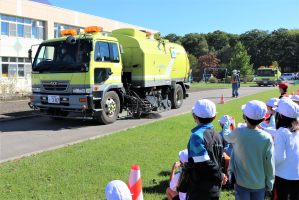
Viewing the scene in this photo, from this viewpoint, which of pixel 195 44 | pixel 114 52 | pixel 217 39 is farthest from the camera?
pixel 217 39

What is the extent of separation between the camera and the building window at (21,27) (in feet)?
125

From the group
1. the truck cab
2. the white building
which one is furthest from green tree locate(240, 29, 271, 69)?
the truck cab

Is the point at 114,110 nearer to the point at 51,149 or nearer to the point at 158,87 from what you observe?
the point at 158,87

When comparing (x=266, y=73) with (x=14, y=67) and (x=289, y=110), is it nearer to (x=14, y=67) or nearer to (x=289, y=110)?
(x=14, y=67)

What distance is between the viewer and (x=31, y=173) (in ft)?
22.9

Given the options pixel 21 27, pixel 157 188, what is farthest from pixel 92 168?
pixel 21 27

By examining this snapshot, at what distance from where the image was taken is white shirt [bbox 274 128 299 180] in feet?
15.0

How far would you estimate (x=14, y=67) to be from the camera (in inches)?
1529

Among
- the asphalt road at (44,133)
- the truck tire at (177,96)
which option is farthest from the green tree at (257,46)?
the asphalt road at (44,133)

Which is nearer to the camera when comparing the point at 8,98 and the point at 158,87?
the point at 158,87

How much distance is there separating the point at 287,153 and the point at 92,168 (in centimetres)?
385

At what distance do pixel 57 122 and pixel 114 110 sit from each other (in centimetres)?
218

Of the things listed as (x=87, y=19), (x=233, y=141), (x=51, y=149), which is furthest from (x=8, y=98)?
(x=87, y=19)

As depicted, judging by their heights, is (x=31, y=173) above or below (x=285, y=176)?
below
